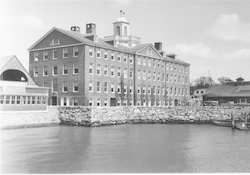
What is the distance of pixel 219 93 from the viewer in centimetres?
6544

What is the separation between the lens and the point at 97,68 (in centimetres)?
4850

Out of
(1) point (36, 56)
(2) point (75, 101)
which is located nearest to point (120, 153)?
(2) point (75, 101)

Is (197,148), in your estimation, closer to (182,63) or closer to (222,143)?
(222,143)

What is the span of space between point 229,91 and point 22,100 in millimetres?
Result: 39752

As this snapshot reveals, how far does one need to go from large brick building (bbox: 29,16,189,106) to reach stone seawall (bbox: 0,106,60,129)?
5.33m

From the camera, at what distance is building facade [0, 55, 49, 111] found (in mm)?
36656

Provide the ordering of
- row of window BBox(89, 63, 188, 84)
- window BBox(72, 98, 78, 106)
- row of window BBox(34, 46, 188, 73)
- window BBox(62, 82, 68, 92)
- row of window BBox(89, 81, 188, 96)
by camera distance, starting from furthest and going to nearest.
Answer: row of window BBox(89, 81, 188, 96), row of window BBox(89, 63, 188, 84), window BBox(62, 82, 68, 92), row of window BBox(34, 46, 188, 73), window BBox(72, 98, 78, 106)

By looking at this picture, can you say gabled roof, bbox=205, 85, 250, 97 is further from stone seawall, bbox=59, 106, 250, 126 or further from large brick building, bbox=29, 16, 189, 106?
stone seawall, bbox=59, 106, 250, 126

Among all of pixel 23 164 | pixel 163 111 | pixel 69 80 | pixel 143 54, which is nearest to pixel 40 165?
pixel 23 164

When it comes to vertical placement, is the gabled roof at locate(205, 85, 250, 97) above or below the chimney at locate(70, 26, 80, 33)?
Result: below

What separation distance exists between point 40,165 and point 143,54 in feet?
128

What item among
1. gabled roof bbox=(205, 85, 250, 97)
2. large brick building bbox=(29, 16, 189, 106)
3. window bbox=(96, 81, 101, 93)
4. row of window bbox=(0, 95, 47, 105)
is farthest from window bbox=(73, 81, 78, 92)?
gabled roof bbox=(205, 85, 250, 97)

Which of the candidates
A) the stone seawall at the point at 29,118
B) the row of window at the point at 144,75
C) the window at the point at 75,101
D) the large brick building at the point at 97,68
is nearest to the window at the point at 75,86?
the large brick building at the point at 97,68

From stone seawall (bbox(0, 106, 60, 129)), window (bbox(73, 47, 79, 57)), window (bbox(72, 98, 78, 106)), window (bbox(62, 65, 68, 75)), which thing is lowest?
stone seawall (bbox(0, 106, 60, 129))
